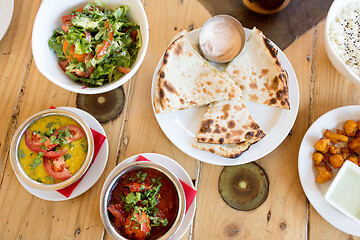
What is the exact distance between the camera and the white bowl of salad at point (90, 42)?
1992 mm

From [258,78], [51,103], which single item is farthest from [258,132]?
[51,103]

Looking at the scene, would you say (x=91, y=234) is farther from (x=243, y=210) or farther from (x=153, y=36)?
(x=153, y=36)

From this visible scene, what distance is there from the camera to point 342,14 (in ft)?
7.58

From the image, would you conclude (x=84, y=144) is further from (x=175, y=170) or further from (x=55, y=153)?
(x=175, y=170)

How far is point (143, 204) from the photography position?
1952 mm

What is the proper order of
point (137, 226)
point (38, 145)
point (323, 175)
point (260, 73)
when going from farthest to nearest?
point (260, 73)
point (323, 175)
point (38, 145)
point (137, 226)

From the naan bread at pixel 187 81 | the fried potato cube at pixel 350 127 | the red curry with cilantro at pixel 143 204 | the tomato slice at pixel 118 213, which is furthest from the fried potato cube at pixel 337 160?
the tomato slice at pixel 118 213

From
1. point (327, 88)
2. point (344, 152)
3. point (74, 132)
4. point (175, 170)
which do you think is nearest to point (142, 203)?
point (175, 170)

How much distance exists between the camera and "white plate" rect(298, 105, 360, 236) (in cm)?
215

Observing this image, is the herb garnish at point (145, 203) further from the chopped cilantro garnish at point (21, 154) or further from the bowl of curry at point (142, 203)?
the chopped cilantro garnish at point (21, 154)

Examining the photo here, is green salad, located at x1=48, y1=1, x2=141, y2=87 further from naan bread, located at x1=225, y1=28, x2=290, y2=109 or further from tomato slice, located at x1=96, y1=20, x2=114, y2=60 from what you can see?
naan bread, located at x1=225, y1=28, x2=290, y2=109

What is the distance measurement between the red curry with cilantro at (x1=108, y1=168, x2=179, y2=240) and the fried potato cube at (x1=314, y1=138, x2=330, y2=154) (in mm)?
964

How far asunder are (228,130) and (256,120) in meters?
0.22

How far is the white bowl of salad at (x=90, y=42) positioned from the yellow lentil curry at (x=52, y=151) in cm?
29
